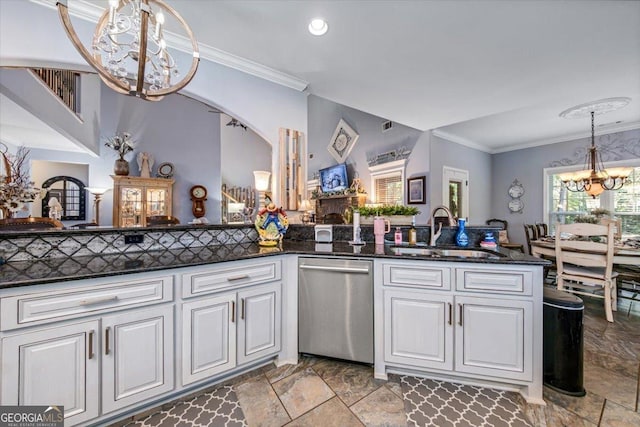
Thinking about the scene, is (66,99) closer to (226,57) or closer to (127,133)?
(127,133)

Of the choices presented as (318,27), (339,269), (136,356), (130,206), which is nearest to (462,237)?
(339,269)

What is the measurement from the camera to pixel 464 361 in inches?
65.9

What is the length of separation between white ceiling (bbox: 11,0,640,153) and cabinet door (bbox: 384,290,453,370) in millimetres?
1964

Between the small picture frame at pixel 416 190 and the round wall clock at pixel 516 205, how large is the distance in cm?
260

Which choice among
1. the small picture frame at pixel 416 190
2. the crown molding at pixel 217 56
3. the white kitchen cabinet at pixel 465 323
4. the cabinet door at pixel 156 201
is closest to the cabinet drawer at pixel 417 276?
the white kitchen cabinet at pixel 465 323

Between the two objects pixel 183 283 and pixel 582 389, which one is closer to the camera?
pixel 183 283

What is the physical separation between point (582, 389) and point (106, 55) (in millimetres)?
3412

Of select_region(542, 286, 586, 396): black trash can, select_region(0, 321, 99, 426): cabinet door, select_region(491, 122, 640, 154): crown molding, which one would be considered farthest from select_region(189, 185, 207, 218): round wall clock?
select_region(491, 122, 640, 154): crown molding

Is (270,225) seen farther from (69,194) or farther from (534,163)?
(534,163)

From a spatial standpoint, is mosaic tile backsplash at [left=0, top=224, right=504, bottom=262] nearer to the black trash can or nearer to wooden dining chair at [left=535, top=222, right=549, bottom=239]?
the black trash can

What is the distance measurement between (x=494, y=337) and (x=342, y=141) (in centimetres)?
573

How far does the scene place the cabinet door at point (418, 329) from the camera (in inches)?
66.9

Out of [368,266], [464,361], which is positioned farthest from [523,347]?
[368,266]

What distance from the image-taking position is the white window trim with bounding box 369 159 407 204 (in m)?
5.12
